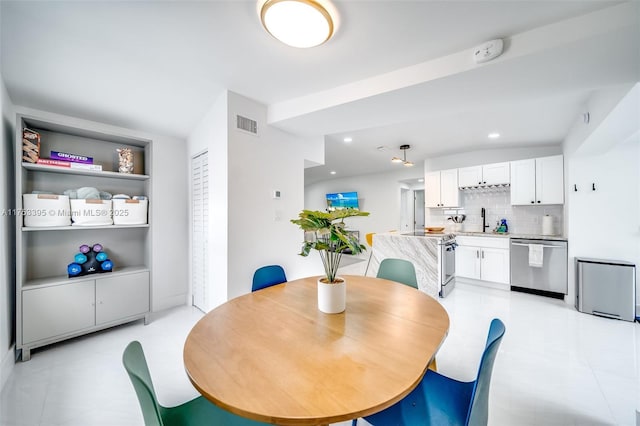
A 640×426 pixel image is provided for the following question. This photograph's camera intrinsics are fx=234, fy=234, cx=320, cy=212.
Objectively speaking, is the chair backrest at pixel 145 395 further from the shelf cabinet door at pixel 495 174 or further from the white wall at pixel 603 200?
the shelf cabinet door at pixel 495 174

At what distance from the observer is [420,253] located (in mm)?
3770

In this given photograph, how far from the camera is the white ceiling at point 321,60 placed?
1506mm

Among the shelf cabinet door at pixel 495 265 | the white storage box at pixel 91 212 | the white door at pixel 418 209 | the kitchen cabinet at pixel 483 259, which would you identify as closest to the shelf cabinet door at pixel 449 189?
the kitchen cabinet at pixel 483 259

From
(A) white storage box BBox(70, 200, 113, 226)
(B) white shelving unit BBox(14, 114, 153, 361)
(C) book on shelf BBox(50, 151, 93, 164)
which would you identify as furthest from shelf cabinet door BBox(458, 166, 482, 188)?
(C) book on shelf BBox(50, 151, 93, 164)

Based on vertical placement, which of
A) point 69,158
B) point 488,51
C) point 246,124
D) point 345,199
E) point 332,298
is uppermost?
point 488,51

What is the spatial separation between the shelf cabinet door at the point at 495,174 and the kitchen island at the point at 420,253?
6.11 ft

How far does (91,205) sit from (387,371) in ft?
10.5

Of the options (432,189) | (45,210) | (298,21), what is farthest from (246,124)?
(432,189)

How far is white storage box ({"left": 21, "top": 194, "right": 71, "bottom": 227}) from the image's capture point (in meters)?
2.15

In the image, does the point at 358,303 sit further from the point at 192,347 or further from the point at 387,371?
the point at 192,347

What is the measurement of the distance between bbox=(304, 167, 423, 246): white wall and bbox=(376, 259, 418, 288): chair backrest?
4.77 m

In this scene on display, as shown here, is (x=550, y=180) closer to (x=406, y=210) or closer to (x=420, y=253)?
(x=420, y=253)

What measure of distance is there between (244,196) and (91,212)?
1598 millimetres

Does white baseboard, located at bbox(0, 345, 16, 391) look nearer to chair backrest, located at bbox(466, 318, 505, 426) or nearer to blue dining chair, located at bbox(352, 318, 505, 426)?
blue dining chair, located at bbox(352, 318, 505, 426)
